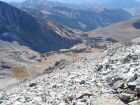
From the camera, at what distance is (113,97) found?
17828mm

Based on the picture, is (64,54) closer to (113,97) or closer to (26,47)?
(26,47)

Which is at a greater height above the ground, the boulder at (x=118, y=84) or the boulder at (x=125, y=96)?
the boulder at (x=118, y=84)

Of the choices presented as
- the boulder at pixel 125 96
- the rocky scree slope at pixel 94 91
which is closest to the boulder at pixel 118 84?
the rocky scree slope at pixel 94 91

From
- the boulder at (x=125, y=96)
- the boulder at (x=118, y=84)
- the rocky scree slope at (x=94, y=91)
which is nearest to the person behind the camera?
the boulder at (x=125, y=96)

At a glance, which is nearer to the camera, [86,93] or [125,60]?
[86,93]

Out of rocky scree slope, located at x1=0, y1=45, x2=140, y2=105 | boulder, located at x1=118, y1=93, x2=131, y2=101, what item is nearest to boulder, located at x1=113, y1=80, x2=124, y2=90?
rocky scree slope, located at x1=0, y1=45, x2=140, y2=105

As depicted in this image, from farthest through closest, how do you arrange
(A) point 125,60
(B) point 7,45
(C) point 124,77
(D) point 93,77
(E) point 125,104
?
(B) point 7,45
(A) point 125,60
(D) point 93,77
(C) point 124,77
(E) point 125,104

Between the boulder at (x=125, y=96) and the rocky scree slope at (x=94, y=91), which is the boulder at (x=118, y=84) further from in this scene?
the boulder at (x=125, y=96)

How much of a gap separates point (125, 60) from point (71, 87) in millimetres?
6535

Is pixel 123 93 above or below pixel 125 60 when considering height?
below

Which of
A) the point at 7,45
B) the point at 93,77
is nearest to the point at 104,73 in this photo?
the point at 93,77

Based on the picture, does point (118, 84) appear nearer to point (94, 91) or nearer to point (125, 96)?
point (94, 91)

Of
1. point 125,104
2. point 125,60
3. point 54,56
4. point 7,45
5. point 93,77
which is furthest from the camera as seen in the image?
point 7,45

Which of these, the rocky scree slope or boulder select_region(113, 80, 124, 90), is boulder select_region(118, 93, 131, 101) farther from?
boulder select_region(113, 80, 124, 90)
